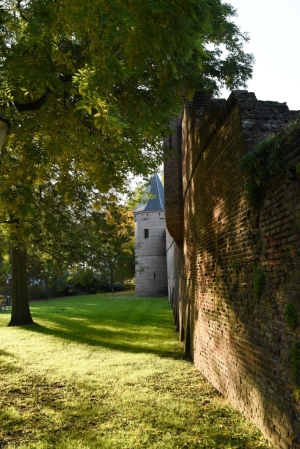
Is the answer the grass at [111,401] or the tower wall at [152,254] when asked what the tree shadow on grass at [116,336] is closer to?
the grass at [111,401]

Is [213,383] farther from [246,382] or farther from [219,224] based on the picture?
[219,224]

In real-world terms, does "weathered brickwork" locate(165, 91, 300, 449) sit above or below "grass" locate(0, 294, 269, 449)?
above

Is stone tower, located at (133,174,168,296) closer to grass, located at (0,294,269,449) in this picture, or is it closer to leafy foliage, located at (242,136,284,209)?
grass, located at (0,294,269,449)

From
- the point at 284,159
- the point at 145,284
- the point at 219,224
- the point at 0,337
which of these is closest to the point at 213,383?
the point at 219,224

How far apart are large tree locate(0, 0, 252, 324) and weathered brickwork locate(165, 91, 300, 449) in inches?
48.7

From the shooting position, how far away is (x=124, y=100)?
8.17 metres

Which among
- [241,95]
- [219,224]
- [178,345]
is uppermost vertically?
[241,95]

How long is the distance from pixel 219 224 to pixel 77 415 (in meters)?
3.89

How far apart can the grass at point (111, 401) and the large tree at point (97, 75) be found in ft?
11.6

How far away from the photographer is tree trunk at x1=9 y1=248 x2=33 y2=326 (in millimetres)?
20203

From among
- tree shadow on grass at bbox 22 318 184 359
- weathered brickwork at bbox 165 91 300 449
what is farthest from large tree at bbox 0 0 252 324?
tree shadow on grass at bbox 22 318 184 359

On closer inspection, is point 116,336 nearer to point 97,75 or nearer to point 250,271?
point 250,271

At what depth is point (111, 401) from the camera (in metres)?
7.19

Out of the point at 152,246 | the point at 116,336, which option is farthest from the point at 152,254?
the point at 116,336
